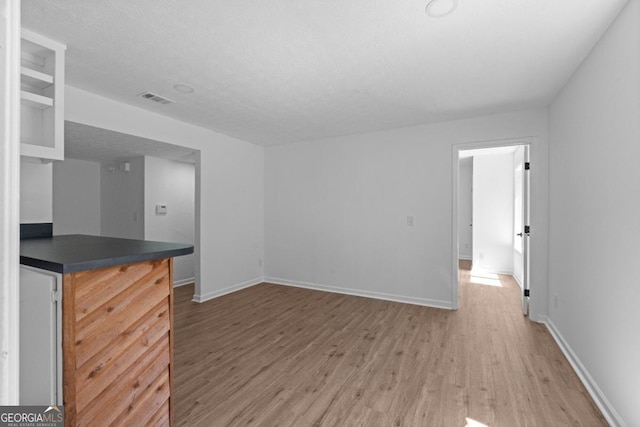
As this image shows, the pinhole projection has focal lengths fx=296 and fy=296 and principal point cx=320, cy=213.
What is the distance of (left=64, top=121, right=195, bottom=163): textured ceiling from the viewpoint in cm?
310

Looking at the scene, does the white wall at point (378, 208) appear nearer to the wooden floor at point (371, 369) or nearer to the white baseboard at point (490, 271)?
the wooden floor at point (371, 369)

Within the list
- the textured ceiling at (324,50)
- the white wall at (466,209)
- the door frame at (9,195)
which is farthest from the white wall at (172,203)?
the white wall at (466,209)

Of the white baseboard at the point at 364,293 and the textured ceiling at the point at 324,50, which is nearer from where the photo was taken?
the textured ceiling at the point at 324,50

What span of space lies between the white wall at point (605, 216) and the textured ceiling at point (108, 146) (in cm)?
411

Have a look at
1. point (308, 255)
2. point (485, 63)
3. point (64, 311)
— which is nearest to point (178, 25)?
point (64, 311)

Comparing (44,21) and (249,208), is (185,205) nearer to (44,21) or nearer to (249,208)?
(249,208)

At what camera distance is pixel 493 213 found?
598 cm

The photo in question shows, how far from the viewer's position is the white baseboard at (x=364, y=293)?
3861mm

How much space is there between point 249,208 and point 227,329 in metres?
2.27

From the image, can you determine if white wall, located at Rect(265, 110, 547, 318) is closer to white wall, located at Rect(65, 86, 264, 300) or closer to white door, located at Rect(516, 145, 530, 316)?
white door, located at Rect(516, 145, 530, 316)

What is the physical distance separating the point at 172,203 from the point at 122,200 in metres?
0.78

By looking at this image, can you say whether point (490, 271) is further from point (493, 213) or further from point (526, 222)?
point (526, 222)

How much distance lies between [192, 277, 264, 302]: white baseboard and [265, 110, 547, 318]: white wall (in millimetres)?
285

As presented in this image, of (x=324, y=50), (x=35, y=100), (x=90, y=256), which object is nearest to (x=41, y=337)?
(x=90, y=256)
